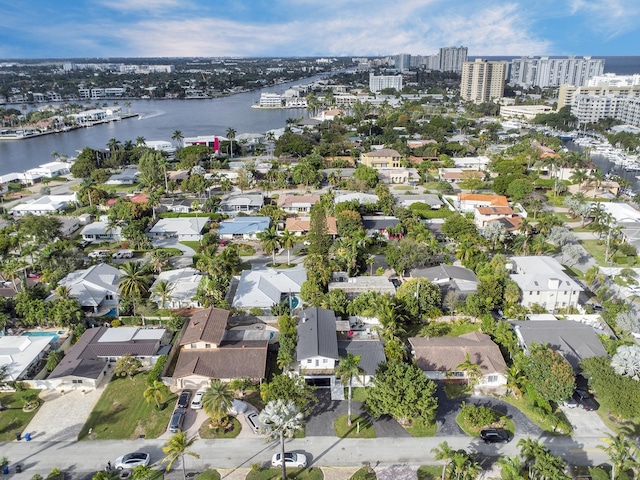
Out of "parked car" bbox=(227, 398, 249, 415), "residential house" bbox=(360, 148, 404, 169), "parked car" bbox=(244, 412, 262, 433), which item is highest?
"residential house" bbox=(360, 148, 404, 169)

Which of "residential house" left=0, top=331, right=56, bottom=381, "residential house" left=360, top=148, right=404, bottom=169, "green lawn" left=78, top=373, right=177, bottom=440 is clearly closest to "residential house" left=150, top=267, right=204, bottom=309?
"residential house" left=0, top=331, right=56, bottom=381

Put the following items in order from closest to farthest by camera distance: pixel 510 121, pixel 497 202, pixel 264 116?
pixel 497 202 < pixel 510 121 < pixel 264 116

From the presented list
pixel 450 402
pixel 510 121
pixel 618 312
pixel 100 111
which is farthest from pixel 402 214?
pixel 100 111

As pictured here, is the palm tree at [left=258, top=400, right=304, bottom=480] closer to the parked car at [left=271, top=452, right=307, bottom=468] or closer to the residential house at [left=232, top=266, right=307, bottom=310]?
the parked car at [left=271, top=452, right=307, bottom=468]

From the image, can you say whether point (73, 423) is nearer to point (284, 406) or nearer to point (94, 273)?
point (284, 406)

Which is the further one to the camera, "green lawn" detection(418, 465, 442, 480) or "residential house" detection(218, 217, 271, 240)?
"residential house" detection(218, 217, 271, 240)

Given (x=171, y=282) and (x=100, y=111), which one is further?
(x=100, y=111)
